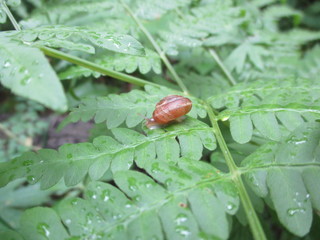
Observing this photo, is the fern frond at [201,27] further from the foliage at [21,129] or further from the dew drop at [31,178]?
the foliage at [21,129]

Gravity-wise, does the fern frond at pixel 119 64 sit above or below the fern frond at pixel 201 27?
below

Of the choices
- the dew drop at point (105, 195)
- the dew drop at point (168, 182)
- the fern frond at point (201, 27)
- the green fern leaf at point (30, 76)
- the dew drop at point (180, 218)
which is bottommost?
the dew drop at point (180, 218)

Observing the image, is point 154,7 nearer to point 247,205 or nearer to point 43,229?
point 247,205

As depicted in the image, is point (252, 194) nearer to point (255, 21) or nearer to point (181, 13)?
point (181, 13)

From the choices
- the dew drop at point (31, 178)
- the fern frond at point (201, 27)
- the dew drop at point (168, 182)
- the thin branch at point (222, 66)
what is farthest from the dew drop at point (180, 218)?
the thin branch at point (222, 66)

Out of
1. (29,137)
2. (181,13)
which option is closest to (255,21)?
(181,13)

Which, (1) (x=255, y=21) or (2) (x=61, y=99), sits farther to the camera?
(1) (x=255, y=21)
